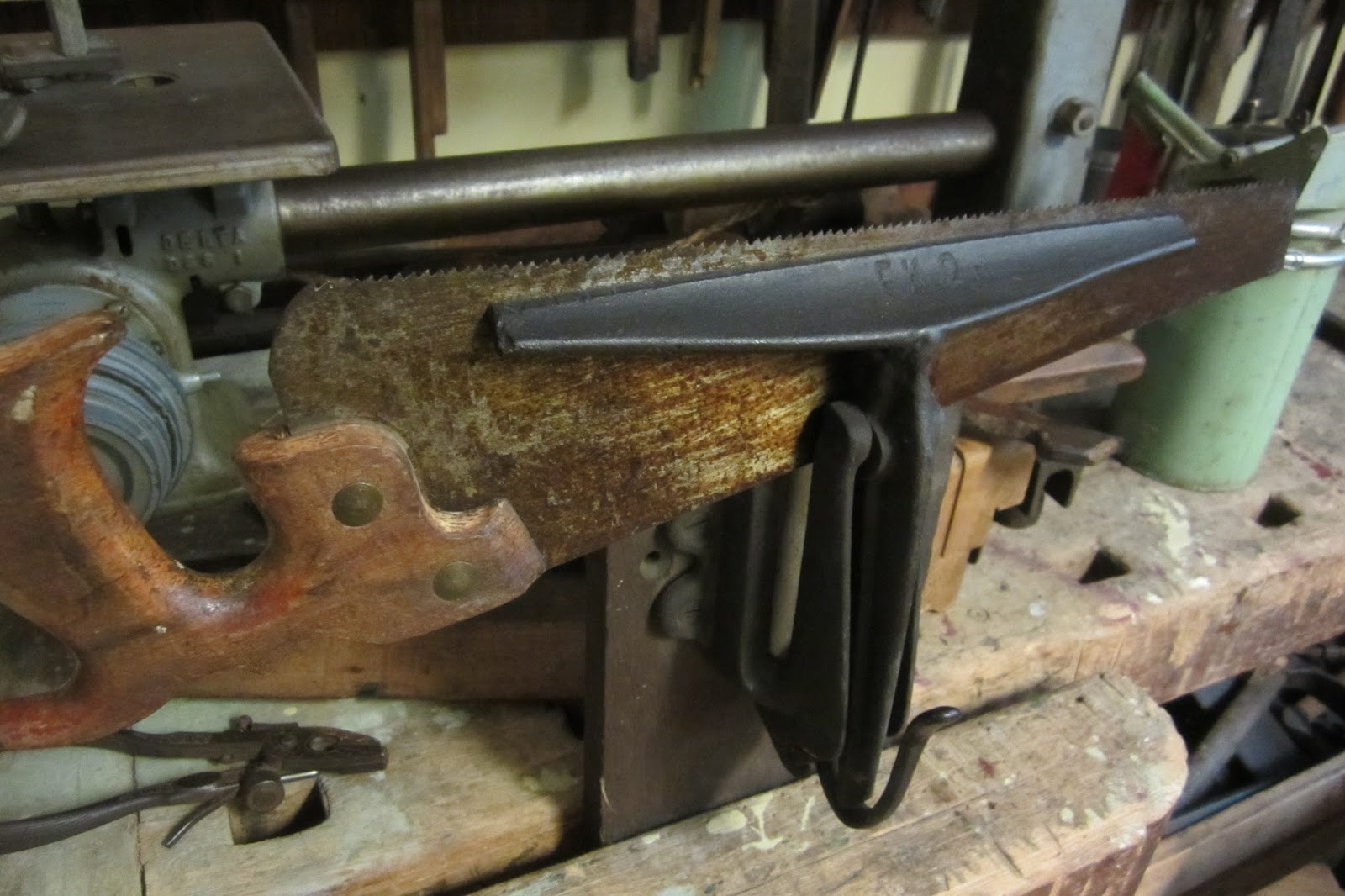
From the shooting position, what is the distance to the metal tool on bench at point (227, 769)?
0.61 meters

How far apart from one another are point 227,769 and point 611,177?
1.54 feet

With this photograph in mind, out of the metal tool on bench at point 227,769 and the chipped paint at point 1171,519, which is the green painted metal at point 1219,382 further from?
the metal tool on bench at point 227,769

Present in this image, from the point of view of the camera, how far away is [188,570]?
0.43 m

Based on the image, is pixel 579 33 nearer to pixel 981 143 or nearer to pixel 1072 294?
pixel 981 143

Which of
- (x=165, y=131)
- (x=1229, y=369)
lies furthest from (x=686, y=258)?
Answer: (x=1229, y=369)

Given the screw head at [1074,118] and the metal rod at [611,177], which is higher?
the screw head at [1074,118]

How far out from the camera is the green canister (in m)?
0.83

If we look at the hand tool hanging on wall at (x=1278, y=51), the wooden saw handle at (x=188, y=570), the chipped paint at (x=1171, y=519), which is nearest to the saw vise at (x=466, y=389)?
the wooden saw handle at (x=188, y=570)

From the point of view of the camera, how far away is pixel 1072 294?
566 mm

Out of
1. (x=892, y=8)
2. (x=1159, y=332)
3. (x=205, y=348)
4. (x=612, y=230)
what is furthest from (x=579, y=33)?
(x=1159, y=332)

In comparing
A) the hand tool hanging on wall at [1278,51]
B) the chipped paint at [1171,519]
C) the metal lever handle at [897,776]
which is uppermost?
the hand tool hanging on wall at [1278,51]

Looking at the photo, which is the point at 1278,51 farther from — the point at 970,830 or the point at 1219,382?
the point at 970,830

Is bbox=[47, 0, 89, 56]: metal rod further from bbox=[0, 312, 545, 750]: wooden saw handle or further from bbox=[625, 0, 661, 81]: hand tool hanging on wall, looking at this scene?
bbox=[625, 0, 661, 81]: hand tool hanging on wall

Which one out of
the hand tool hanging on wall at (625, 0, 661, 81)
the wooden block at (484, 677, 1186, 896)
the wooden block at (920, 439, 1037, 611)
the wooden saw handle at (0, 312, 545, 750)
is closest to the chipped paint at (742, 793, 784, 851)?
the wooden block at (484, 677, 1186, 896)
